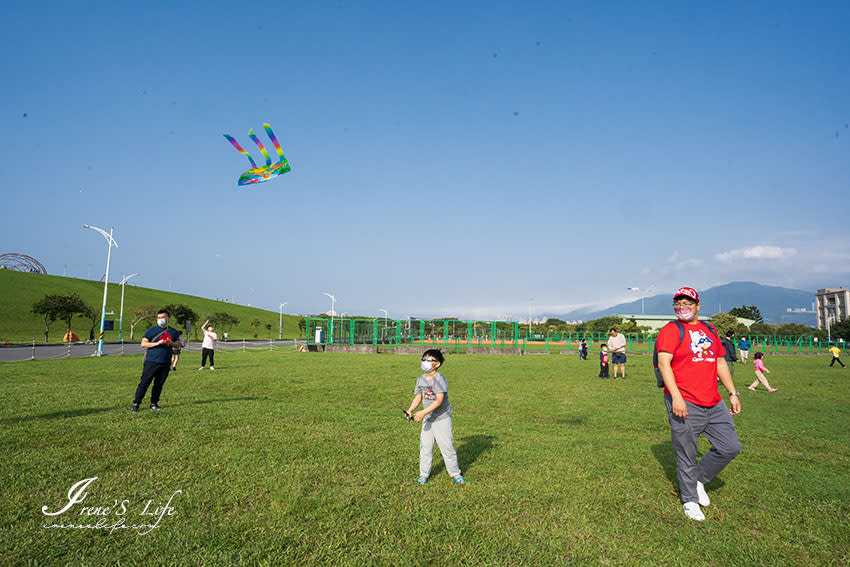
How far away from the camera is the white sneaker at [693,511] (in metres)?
4.61

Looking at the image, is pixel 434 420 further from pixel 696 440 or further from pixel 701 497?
pixel 701 497

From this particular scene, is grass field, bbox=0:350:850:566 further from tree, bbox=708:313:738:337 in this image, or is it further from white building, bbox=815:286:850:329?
white building, bbox=815:286:850:329

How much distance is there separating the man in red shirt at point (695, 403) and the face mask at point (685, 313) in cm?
10

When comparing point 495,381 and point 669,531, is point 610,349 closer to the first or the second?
point 495,381

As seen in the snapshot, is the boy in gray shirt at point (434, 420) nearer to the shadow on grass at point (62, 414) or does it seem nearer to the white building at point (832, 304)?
the shadow on grass at point (62, 414)

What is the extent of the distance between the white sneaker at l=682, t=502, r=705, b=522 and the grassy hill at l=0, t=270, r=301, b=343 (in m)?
66.6

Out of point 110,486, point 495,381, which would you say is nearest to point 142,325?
point 495,381

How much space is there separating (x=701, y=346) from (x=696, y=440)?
943mm

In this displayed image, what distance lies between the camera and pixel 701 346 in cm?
493

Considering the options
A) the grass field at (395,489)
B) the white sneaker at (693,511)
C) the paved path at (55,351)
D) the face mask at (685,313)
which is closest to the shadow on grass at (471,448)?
the grass field at (395,489)

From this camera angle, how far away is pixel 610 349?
18.3 m

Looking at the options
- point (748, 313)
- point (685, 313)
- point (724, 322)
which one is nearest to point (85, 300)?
point (685, 313)

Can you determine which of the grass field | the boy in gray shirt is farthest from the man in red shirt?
the boy in gray shirt

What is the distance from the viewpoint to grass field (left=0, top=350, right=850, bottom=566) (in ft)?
12.6
